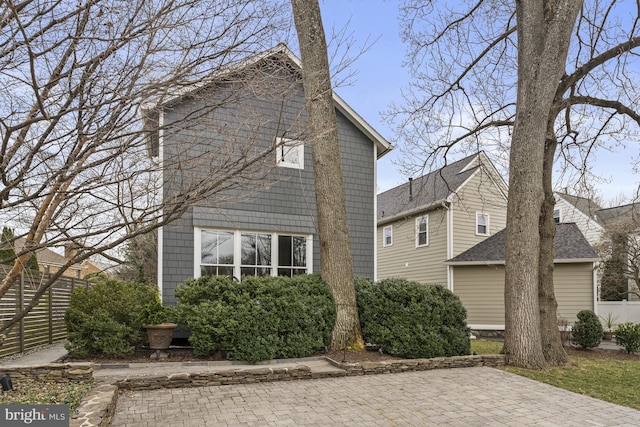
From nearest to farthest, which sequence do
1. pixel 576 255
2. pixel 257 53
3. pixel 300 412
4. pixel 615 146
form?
pixel 257 53
pixel 300 412
pixel 615 146
pixel 576 255

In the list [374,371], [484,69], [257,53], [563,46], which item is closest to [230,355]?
[374,371]

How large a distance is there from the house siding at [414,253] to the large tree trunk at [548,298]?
671cm

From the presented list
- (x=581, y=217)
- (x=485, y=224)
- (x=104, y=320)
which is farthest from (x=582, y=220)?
(x=104, y=320)

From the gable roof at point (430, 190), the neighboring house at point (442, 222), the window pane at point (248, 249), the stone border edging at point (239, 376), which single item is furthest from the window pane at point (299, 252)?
the neighboring house at point (442, 222)

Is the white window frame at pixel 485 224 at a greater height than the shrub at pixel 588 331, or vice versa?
the white window frame at pixel 485 224

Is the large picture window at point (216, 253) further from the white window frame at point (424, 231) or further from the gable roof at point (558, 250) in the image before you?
the white window frame at point (424, 231)

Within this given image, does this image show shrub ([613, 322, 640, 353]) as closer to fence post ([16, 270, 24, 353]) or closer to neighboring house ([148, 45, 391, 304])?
neighboring house ([148, 45, 391, 304])

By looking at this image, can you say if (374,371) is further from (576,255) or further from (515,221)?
(576,255)

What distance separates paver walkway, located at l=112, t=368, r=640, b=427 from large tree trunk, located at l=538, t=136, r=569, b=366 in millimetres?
2158

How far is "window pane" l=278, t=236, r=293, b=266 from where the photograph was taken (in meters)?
10.8

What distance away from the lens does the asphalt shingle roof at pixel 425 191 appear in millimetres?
17875

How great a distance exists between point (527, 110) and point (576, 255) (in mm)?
8569

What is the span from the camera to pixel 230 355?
8.05 meters

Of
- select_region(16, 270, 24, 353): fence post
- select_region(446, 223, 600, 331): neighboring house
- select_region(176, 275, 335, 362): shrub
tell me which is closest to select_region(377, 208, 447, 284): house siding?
select_region(446, 223, 600, 331): neighboring house
